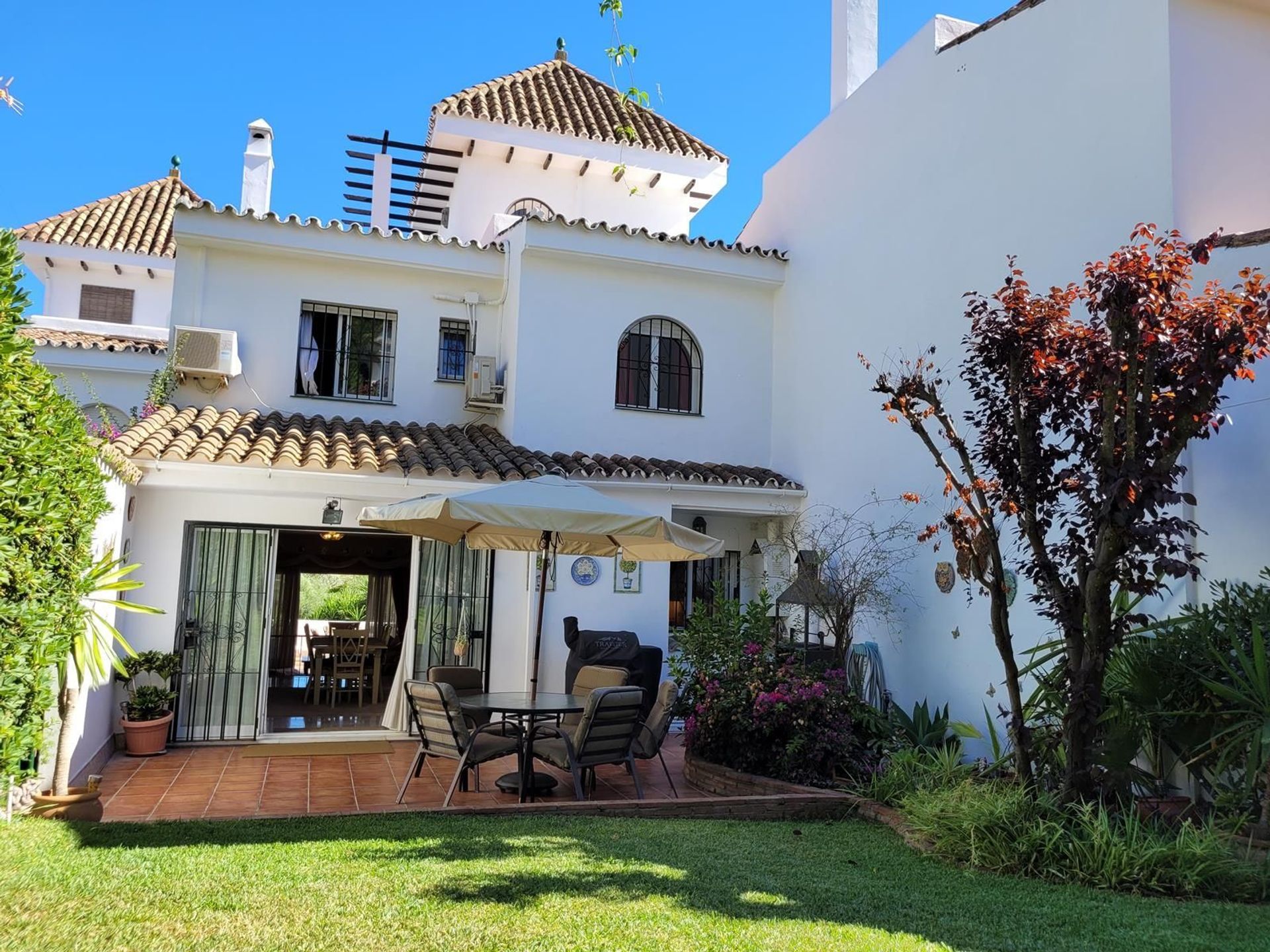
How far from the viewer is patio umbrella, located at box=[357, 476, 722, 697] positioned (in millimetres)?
8461

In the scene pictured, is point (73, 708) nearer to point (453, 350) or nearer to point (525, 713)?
point (525, 713)

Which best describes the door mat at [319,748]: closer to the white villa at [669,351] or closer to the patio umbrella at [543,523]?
the white villa at [669,351]

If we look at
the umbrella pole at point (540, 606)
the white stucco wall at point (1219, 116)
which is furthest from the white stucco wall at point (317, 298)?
the white stucco wall at point (1219, 116)

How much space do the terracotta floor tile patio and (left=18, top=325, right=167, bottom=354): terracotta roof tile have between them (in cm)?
819

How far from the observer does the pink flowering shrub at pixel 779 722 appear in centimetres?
904

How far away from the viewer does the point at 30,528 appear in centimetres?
557

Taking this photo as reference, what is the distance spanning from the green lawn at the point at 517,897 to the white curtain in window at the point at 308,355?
8648 millimetres

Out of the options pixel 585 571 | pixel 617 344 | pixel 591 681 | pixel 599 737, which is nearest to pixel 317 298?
pixel 617 344

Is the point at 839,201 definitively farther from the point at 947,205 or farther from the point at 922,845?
the point at 922,845

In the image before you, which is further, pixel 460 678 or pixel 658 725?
pixel 460 678

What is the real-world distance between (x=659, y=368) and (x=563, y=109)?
8.50 metres

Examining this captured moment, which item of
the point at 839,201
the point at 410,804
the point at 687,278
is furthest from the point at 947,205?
the point at 410,804

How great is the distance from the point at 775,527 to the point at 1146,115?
7.56 meters

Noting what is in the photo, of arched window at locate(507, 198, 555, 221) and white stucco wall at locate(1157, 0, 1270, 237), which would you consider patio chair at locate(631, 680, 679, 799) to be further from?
arched window at locate(507, 198, 555, 221)
